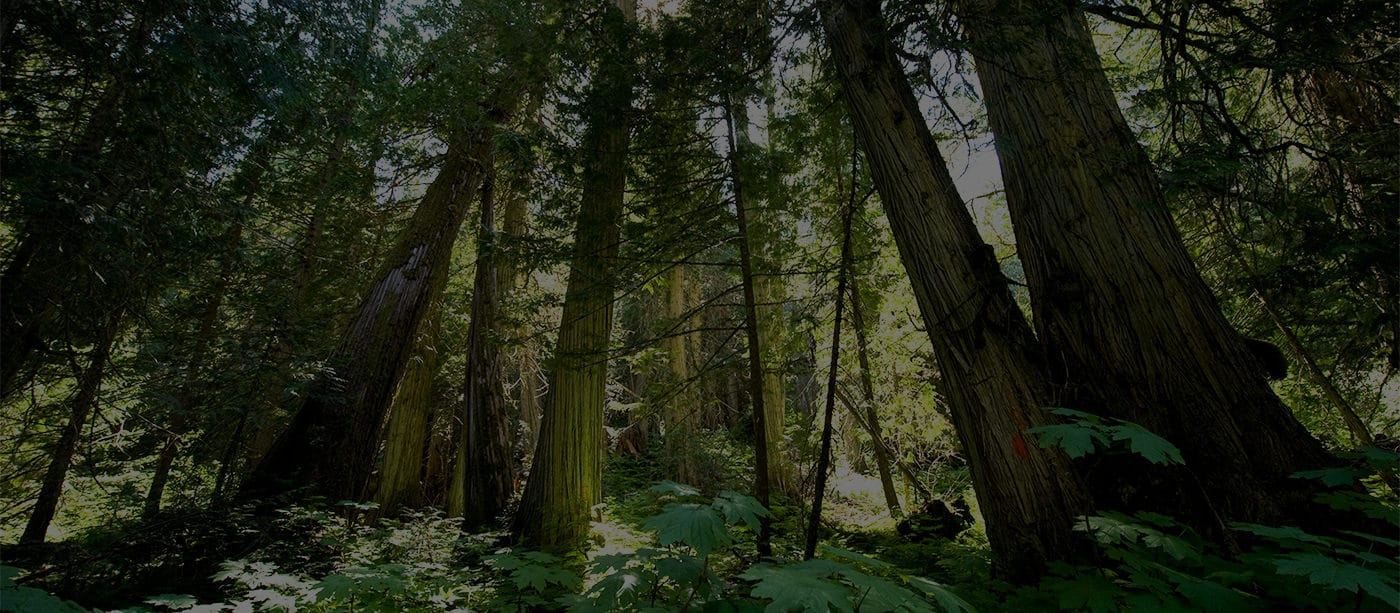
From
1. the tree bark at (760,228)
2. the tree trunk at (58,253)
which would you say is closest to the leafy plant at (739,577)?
the tree bark at (760,228)

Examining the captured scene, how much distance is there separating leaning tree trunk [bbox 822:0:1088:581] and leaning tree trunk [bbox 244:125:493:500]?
4593mm

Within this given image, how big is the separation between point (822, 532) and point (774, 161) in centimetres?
414

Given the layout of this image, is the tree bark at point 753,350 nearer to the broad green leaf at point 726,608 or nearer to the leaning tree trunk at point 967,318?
the leaning tree trunk at point 967,318

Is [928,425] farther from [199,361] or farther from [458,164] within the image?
[199,361]

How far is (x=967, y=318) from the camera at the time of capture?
3338 mm

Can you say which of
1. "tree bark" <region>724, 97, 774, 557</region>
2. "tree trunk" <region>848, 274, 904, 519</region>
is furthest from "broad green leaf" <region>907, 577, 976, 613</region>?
"tree trunk" <region>848, 274, 904, 519</region>

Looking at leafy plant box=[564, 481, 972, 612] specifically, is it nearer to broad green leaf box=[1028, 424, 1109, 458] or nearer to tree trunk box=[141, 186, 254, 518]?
broad green leaf box=[1028, 424, 1109, 458]

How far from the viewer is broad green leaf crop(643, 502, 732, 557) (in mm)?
1508

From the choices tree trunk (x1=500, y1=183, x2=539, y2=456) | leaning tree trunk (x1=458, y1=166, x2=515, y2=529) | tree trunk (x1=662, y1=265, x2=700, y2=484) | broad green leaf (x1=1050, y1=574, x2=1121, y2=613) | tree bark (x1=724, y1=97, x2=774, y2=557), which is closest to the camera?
broad green leaf (x1=1050, y1=574, x2=1121, y2=613)

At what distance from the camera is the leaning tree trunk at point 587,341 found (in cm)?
516

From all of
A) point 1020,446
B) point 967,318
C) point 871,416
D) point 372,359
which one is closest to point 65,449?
point 372,359

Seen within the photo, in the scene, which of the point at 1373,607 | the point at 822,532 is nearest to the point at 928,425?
the point at 822,532

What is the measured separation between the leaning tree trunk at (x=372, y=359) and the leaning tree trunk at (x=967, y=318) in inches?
181

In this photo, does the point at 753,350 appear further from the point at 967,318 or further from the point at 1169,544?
the point at 1169,544
